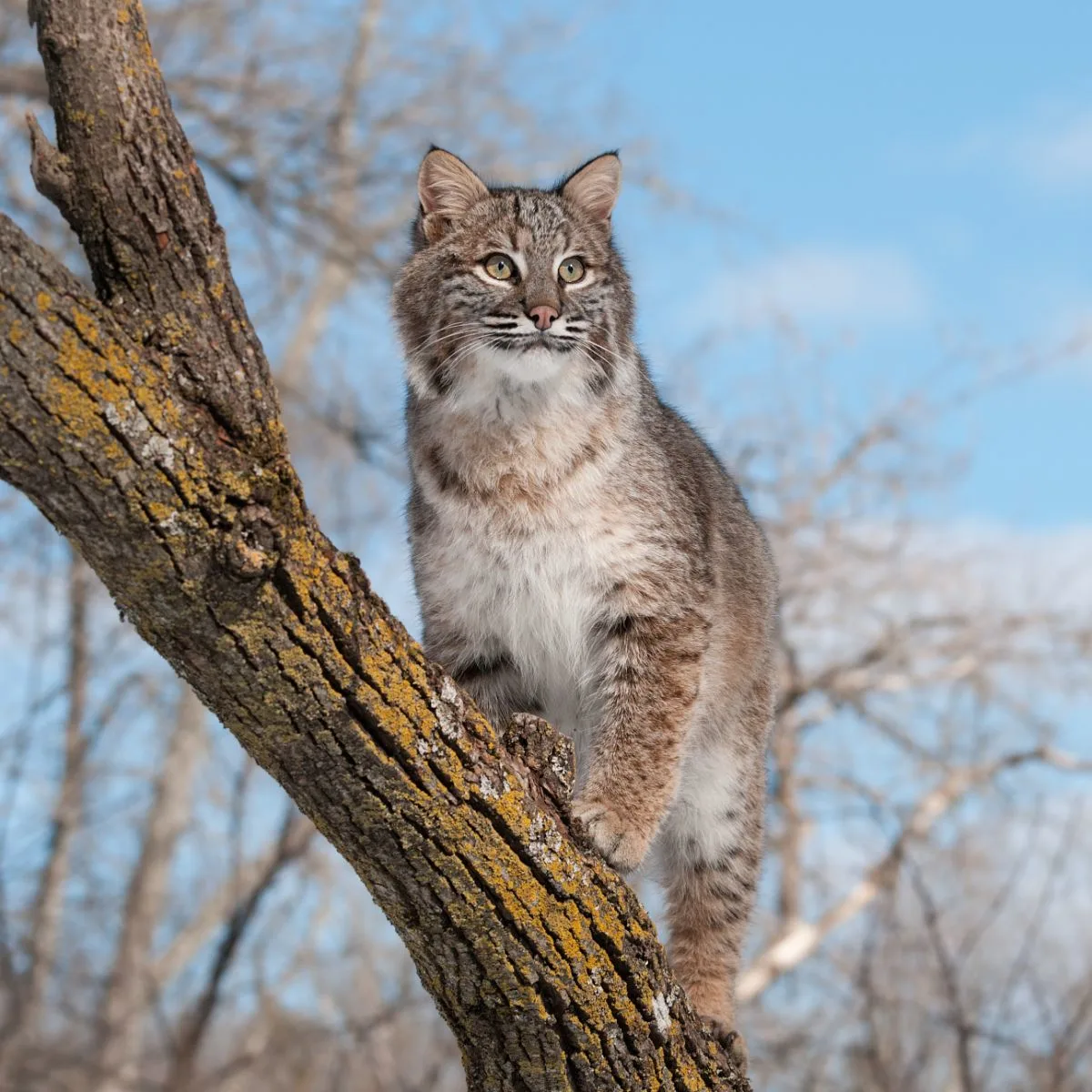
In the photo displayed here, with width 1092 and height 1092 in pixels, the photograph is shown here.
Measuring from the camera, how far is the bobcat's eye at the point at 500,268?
4.47 m

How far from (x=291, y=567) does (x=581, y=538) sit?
1.64 m

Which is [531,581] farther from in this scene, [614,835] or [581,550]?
[614,835]

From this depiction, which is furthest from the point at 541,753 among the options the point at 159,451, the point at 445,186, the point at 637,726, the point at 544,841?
the point at 445,186

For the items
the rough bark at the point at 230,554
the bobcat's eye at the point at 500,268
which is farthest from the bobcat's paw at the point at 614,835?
the bobcat's eye at the point at 500,268

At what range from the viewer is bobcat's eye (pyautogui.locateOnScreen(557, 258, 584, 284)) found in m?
4.51

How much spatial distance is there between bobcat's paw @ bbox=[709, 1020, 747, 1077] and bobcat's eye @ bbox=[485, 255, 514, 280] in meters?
2.37

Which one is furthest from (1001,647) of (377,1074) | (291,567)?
(291,567)

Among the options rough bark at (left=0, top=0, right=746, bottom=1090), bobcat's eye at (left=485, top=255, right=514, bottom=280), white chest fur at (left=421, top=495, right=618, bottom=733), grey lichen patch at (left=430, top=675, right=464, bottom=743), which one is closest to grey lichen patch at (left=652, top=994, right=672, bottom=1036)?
rough bark at (left=0, top=0, right=746, bottom=1090)

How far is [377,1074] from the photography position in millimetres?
7680

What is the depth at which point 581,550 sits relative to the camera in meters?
4.24

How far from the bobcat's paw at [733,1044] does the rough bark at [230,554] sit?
0.84 meters

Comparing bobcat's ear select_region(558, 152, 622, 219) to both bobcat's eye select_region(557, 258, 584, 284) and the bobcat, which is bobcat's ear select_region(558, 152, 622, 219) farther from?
bobcat's eye select_region(557, 258, 584, 284)

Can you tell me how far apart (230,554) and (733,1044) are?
2.31 m

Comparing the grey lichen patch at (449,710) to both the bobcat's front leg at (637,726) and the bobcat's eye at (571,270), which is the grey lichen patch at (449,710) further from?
the bobcat's eye at (571,270)
